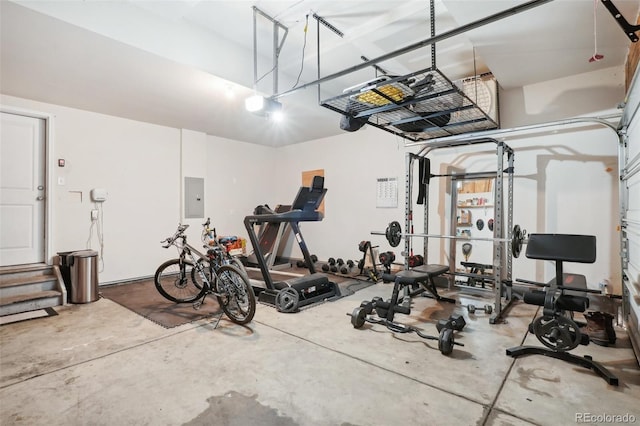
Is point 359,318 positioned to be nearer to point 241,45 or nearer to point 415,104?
point 415,104

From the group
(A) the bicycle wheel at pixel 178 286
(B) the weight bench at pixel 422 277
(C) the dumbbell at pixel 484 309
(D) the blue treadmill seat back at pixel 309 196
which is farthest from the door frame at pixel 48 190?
(C) the dumbbell at pixel 484 309

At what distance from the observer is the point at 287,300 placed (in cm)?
368

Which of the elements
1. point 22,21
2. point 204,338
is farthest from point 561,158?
point 22,21

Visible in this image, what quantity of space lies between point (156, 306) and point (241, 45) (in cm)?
345

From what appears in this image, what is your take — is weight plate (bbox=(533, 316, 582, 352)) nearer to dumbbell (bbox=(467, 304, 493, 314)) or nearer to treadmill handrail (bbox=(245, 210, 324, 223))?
dumbbell (bbox=(467, 304, 493, 314))

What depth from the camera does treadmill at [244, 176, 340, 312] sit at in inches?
145

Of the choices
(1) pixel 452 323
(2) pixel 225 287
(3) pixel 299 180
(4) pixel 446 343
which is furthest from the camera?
(3) pixel 299 180

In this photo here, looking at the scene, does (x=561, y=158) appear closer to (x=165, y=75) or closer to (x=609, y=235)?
(x=609, y=235)

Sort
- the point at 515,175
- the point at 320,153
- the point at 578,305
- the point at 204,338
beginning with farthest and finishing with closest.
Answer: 1. the point at 320,153
2. the point at 515,175
3. the point at 204,338
4. the point at 578,305

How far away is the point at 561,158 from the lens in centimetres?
399

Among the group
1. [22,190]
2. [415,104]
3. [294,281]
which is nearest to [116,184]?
[22,190]

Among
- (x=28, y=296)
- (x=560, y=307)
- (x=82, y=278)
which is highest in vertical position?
(x=560, y=307)

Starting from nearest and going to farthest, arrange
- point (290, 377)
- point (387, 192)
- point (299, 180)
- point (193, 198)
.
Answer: point (290, 377) → point (387, 192) → point (193, 198) → point (299, 180)

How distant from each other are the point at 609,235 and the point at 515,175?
1.26 meters
